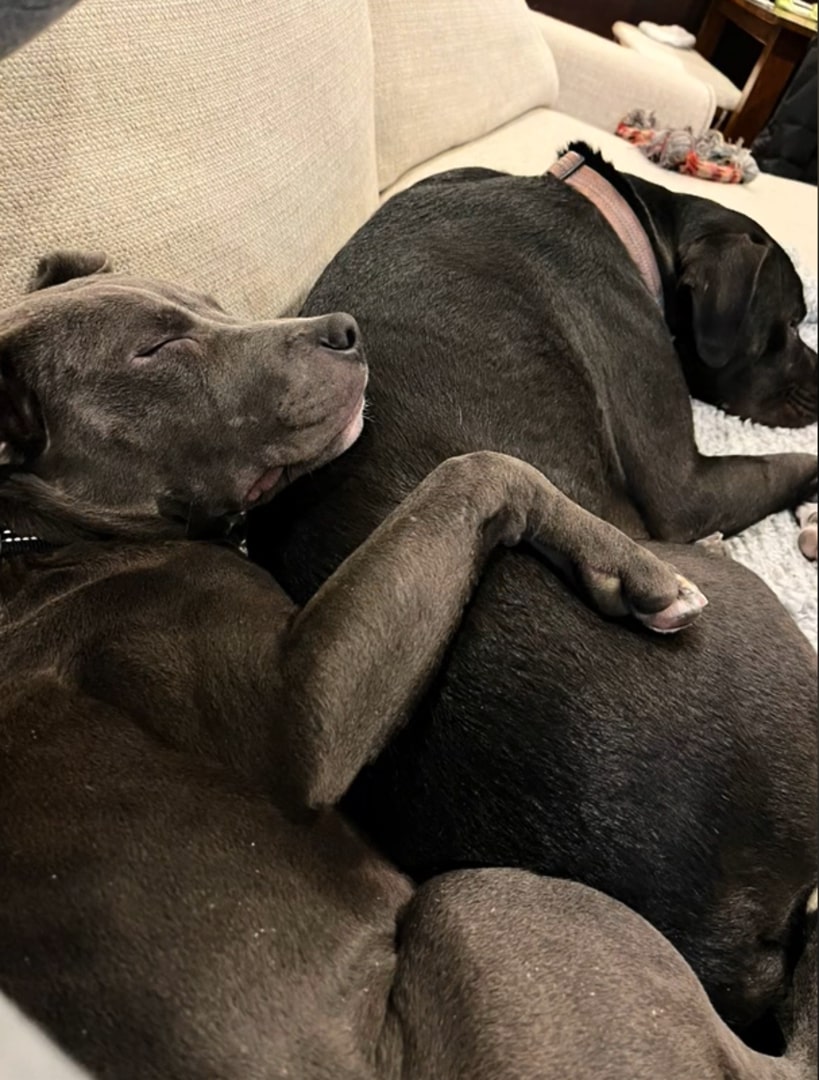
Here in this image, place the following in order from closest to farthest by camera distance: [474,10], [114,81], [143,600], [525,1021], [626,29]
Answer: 1. [525,1021]
2. [143,600]
3. [114,81]
4. [474,10]
5. [626,29]

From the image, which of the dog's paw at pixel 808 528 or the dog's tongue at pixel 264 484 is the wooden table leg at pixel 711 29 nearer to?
the dog's paw at pixel 808 528

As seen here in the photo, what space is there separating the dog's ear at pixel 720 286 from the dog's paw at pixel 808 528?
341 mm

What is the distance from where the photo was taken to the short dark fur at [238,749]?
101cm

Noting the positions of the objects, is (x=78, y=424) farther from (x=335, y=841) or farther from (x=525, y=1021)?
(x=525, y=1021)

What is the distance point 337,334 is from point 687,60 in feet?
7.55

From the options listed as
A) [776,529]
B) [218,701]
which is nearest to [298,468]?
[218,701]

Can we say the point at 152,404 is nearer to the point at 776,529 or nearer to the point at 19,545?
the point at 19,545

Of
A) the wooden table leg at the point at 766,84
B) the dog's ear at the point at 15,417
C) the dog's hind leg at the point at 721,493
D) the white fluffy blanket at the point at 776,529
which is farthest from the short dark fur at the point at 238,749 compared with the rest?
the wooden table leg at the point at 766,84

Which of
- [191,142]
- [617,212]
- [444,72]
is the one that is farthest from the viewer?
[444,72]

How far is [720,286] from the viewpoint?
184 cm

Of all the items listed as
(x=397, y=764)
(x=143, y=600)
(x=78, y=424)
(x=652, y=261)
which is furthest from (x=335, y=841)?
(x=652, y=261)

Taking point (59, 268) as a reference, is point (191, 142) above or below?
above

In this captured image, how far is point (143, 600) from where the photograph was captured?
124 centimetres

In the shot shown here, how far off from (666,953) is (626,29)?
2859mm
